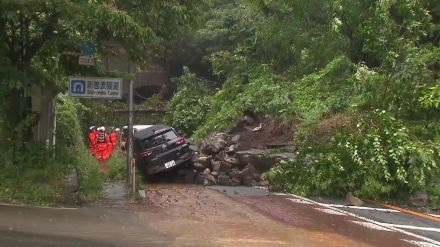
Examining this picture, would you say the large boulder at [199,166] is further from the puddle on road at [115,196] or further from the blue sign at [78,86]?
the blue sign at [78,86]

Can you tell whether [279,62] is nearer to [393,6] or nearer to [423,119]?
[393,6]

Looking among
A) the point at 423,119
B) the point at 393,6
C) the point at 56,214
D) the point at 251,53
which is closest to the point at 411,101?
the point at 423,119

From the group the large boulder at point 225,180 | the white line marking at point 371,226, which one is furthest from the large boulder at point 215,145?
the white line marking at point 371,226

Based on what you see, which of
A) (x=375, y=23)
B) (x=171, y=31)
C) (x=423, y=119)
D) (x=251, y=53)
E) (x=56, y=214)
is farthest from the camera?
(x=251, y=53)

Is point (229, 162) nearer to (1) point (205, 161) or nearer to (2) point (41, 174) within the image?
(1) point (205, 161)

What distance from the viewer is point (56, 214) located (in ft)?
33.6

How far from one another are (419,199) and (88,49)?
7862 millimetres

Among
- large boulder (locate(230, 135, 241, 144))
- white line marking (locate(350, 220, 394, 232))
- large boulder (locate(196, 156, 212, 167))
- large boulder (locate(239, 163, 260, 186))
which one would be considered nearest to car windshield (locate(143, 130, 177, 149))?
large boulder (locate(196, 156, 212, 167))

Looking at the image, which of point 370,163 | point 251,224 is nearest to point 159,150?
point 370,163

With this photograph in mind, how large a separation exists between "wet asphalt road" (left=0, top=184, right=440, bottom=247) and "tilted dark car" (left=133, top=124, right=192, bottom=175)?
4.76 m

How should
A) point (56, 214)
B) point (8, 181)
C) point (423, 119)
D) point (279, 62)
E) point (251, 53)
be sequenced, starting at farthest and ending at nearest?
point (251, 53) < point (279, 62) < point (423, 119) < point (8, 181) < point (56, 214)

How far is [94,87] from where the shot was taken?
12.8m

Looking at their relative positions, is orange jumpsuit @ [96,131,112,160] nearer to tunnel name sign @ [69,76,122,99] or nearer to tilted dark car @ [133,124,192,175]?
tilted dark car @ [133,124,192,175]

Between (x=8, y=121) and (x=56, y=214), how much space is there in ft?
8.95
